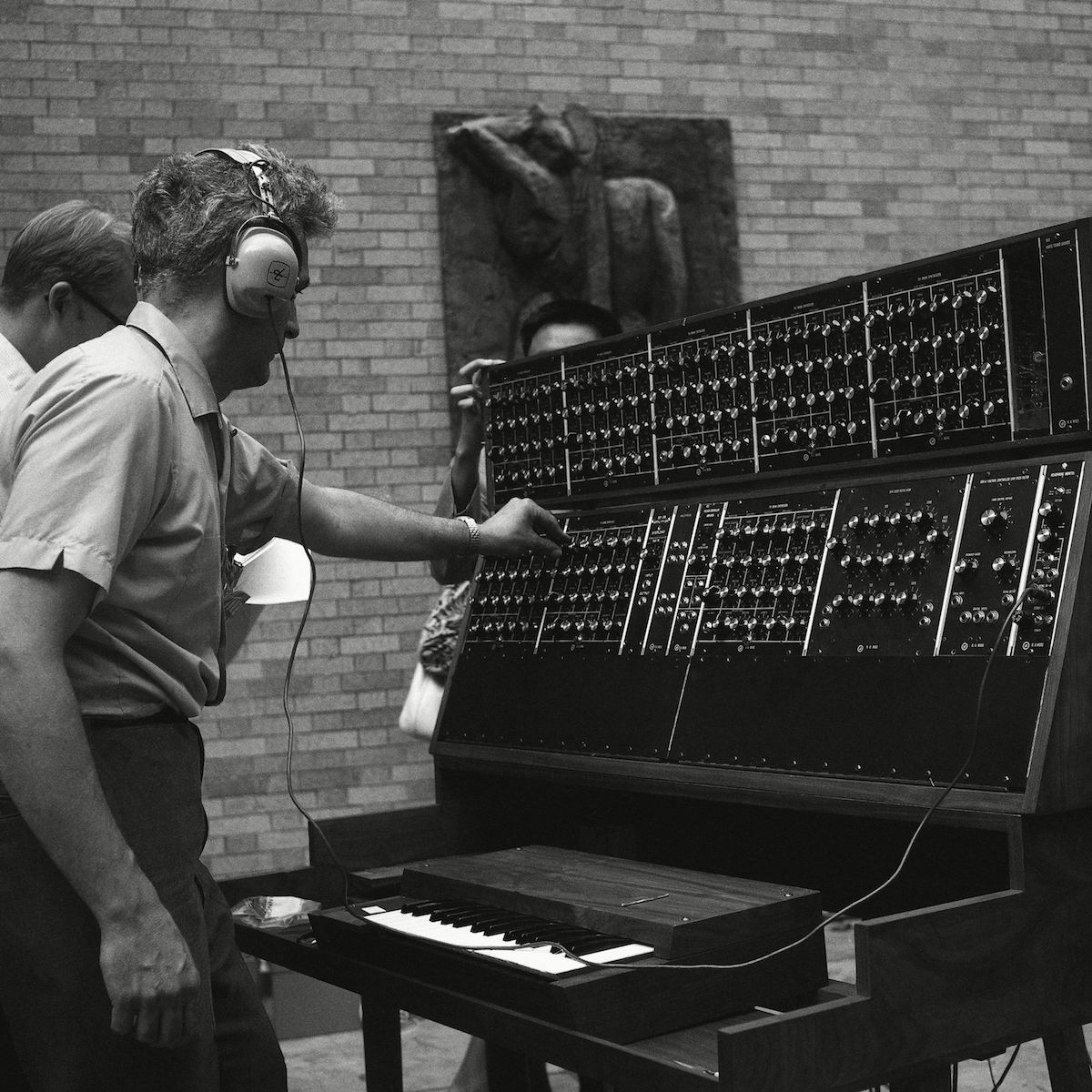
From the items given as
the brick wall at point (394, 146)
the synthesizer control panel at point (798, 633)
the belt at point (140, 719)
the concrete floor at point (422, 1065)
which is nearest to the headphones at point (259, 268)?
the belt at point (140, 719)

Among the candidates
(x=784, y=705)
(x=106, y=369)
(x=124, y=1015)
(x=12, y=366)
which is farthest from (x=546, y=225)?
(x=124, y=1015)

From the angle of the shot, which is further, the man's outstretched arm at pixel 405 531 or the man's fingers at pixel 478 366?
the man's fingers at pixel 478 366

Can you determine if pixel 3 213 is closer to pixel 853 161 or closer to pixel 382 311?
pixel 382 311

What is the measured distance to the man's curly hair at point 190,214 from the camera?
2064 millimetres

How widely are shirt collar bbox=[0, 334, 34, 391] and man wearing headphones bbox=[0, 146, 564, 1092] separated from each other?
0.73 metres

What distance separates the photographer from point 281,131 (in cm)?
611

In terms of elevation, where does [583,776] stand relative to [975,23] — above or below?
below

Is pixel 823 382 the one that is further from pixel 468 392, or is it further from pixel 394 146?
pixel 394 146

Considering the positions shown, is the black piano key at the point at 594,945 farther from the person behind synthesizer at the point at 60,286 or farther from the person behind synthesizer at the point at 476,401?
the person behind synthesizer at the point at 60,286

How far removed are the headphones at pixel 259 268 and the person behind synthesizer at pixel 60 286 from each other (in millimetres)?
871

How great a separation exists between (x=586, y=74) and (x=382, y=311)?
4.77ft

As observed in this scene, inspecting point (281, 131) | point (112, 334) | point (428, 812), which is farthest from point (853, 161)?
point (112, 334)

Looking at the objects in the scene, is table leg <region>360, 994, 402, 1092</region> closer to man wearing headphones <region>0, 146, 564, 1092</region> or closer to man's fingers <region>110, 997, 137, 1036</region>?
man wearing headphones <region>0, 146, 564, 1092</region>

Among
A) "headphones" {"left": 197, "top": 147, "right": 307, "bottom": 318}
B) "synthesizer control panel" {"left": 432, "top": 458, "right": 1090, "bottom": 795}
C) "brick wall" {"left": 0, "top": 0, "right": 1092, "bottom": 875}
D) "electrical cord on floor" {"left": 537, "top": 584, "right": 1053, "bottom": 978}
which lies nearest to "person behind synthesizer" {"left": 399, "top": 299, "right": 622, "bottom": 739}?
"synthesizer control panel" {"left": 432, "top": 458, "right": 1090, "bottom": 795}
